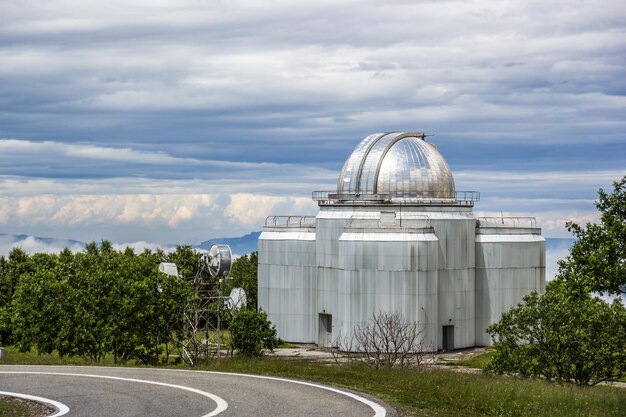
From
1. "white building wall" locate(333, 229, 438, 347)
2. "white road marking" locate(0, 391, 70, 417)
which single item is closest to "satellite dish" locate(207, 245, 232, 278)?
"white building wall" locate(333, 229, 438, 347)

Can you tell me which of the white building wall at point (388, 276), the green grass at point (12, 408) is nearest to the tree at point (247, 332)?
the white building wall at point (388, 276)

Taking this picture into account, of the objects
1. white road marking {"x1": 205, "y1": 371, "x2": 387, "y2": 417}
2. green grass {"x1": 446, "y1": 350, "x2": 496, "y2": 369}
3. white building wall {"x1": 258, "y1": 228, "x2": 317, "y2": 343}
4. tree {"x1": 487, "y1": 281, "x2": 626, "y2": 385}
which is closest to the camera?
white road marking {"x1": 205, "y1": 371, "x2": 387, "y2": 417}

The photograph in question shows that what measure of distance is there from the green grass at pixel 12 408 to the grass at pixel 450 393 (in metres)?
8.60

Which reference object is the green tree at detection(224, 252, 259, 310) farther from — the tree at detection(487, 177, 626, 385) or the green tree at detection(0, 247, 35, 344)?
the tree at detection(487, 177, 626, 385)

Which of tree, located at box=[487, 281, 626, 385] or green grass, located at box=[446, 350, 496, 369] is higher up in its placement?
tree, located at box=[487, 281, 626, 385]

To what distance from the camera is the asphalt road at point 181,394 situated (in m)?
22.5

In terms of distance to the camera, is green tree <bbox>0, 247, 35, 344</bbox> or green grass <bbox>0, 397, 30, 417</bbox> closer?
green grass <bbox>0, 397, 30, 417</bbox>

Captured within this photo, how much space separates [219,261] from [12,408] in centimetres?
4173

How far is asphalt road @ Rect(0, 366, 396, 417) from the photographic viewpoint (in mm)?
22469

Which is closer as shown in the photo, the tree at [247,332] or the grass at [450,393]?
the grass at [450,393]

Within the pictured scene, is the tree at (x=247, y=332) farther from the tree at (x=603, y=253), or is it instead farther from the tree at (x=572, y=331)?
the tree at (x=603, y=253)

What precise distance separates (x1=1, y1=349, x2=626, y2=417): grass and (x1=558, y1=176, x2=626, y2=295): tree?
411cm

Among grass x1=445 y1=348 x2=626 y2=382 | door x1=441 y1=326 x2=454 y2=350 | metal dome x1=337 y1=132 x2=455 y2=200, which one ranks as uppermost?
metal dome x1=337 y1=132 x2=455 y2=200

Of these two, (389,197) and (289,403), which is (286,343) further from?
(289,403)
